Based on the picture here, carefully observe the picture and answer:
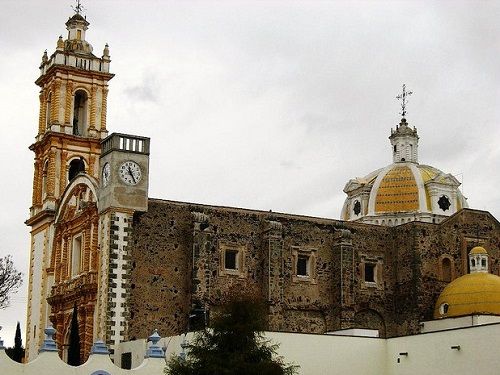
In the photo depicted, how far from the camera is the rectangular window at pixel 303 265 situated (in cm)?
4619

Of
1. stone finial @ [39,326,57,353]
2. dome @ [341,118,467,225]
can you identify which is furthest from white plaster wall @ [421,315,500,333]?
stone finial @ [39,326,57,353]

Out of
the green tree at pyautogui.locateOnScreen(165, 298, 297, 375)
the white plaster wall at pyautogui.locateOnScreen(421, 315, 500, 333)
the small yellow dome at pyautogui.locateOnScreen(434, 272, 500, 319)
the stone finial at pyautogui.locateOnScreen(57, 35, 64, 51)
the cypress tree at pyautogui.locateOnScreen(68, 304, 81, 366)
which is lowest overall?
the green tree at pyautogui.locateOnScreen(165, 298, 297, 375)

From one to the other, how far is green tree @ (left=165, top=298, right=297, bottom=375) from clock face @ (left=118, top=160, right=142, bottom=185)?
572 inches

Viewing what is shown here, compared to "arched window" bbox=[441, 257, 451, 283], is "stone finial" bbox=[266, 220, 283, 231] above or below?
above

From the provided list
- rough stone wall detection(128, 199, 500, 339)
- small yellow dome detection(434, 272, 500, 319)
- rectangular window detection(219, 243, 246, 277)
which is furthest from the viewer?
rectangular window detection(219, 243, 246, 277)

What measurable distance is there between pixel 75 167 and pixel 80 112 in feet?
10.2

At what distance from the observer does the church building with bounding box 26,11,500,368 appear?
4244 cm

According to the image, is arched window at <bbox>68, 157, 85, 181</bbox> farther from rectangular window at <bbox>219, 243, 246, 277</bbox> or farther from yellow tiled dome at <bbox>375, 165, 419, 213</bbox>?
yellow tiled dome at <bbox>375, 165, 419, 213</bbox>

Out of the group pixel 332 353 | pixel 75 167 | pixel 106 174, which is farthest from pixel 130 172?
pixel 332 353

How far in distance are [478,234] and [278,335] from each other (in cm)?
1495

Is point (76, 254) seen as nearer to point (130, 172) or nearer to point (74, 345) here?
point (74, 345)

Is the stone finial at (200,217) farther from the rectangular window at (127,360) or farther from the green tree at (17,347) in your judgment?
the green tree at (17,347)

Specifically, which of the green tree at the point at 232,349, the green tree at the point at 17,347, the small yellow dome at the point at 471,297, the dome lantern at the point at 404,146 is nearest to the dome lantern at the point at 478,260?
the small yellow dome at the point at 471,297

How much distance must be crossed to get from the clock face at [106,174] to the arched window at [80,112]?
1037 centimetres
